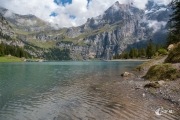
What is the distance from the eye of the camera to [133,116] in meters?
16.2

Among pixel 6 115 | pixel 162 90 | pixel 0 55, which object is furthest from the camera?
pixel 0 55

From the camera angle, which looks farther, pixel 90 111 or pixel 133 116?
pixel 90 111

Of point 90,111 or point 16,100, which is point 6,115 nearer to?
point 16,100

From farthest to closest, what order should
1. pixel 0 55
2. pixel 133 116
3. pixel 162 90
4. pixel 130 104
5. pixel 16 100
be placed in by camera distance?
pixel 0 55
pixel 162 90
pixel 16 100
pixel 130 104
pixel 133 116

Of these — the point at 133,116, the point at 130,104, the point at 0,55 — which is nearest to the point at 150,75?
the point at 130,104

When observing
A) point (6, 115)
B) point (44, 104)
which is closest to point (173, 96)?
point (44, 104)

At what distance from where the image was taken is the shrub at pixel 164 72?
98.9 feet

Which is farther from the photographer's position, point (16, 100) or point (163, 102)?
point (16, 100)

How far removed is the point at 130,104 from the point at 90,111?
5.05 meters

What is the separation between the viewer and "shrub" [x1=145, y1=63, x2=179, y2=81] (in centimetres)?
3014

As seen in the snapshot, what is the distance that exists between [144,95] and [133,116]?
8490 mm

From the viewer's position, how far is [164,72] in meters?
33.0

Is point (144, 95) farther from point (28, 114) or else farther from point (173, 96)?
point (28, 114)

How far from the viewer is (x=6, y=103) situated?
2188 cm
